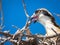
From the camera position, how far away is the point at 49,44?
29.6 inches

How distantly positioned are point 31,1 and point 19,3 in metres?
0.12

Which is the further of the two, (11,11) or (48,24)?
(11,11)

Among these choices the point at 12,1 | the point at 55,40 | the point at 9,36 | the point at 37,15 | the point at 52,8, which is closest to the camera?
the point at 9,36

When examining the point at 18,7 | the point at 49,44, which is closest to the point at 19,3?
the point at 18,7

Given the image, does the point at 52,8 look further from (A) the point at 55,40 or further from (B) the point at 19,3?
(A) the point at 55,40

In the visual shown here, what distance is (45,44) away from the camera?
0.74 meters

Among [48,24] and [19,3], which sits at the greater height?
[19,3]

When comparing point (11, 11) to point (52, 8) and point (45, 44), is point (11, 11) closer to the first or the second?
point (52, 8)

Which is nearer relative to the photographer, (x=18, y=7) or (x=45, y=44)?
(x=45, y=44)

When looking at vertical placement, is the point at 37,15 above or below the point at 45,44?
above

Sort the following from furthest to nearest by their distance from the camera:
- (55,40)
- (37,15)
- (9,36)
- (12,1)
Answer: (12,1), (37,15), (55,40), (9,36)

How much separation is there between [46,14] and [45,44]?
23 centimetres

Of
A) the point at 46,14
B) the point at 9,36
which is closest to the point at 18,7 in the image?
the point at 46,14

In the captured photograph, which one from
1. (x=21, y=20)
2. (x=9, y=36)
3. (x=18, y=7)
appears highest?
(x=18, y=7)
